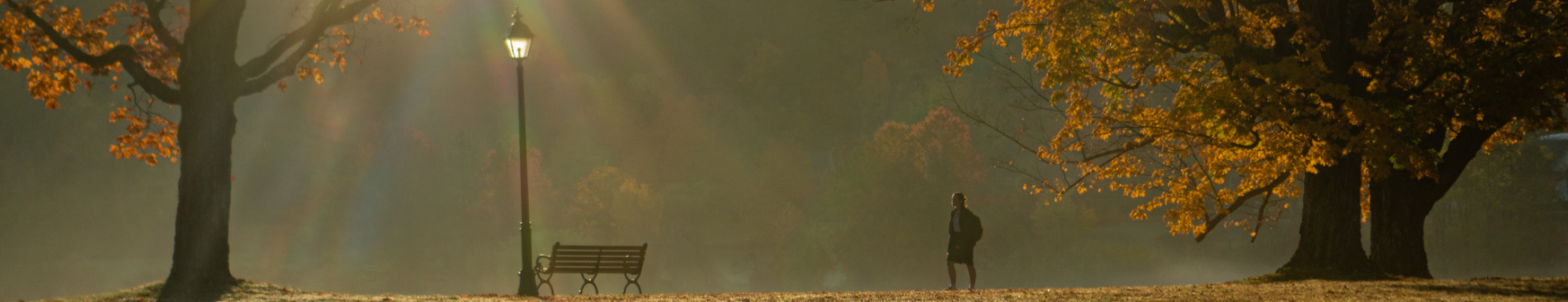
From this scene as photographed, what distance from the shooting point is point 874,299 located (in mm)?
9773

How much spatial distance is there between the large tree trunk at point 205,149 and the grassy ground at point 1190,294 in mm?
410

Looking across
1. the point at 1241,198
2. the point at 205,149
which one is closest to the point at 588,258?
the point at 205,149

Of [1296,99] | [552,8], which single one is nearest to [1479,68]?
[1296,99]

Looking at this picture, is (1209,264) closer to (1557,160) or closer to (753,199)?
(1557,160)

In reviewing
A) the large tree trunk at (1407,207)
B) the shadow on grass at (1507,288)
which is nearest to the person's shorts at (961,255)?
the shadow on grass at (1507,288)

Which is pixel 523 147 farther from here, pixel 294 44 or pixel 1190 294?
pixel 1190 294

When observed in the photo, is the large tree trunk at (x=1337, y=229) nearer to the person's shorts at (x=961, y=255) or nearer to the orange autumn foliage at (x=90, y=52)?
the person's shorts at (x=961, y=255)

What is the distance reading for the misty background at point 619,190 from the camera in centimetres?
5806

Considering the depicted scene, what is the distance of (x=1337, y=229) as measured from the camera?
41.1ft

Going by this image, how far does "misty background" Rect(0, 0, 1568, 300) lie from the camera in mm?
58062

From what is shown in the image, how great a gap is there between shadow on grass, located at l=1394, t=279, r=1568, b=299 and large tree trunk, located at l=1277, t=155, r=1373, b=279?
161cm

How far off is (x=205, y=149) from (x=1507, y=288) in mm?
13971

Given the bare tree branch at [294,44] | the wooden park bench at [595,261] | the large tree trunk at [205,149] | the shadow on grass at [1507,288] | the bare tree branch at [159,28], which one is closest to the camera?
the shadow on grass at [1507,288]

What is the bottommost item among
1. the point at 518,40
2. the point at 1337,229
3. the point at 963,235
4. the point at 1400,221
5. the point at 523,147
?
the point at 963,235
